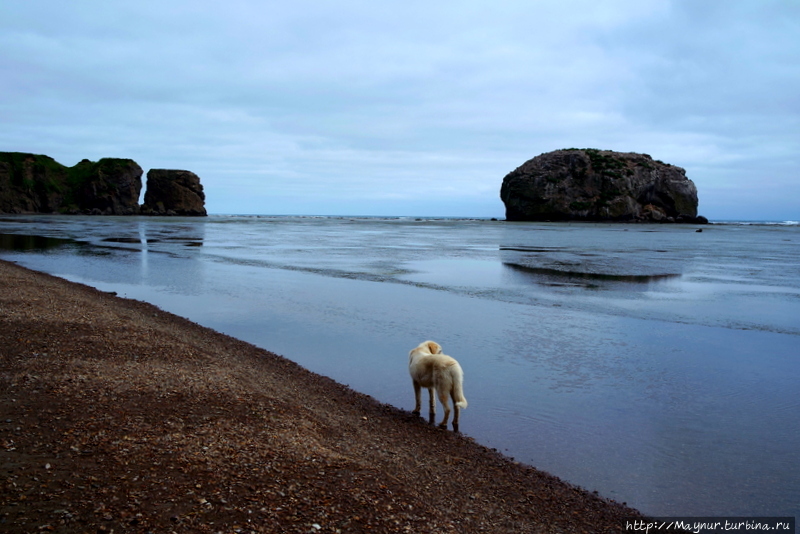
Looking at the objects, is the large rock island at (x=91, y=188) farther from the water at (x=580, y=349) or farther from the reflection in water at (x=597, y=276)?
the reflection in water at (x=597, y=276)

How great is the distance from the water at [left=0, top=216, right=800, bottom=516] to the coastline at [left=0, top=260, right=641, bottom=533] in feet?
3.18

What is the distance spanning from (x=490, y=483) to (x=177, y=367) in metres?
5.09

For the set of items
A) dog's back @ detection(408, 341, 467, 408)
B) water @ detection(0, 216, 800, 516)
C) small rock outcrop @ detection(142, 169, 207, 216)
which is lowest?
water @ detection(0, 216, 800, 516)

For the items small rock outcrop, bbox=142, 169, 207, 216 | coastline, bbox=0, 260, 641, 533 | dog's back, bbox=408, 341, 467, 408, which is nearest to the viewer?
coastline, bbox=0, 260, 641, 533

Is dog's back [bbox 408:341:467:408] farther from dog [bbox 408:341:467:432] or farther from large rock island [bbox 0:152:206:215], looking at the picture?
large rock island [bbox 0:152:206:215]

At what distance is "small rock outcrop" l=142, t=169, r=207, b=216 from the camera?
15938cm

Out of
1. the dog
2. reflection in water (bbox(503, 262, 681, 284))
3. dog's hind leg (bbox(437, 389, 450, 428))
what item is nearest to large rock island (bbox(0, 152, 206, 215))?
reflection in water (bbox(503, 262, 681, 284))

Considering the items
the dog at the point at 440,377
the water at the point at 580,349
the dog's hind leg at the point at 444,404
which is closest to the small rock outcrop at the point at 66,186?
the water at the point at 580,349

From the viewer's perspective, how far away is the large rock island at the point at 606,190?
127 metres

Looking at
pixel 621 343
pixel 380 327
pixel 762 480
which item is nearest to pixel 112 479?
pixel 762 480

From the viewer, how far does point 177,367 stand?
851cm

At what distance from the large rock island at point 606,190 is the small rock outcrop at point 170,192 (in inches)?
3696

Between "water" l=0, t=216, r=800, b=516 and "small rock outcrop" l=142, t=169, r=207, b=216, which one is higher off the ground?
"small rock outcrop" l=142, t=169, r=207, b=216

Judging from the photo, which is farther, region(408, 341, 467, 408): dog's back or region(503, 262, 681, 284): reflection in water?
region(503, 262, 681, 284): reflection in water
